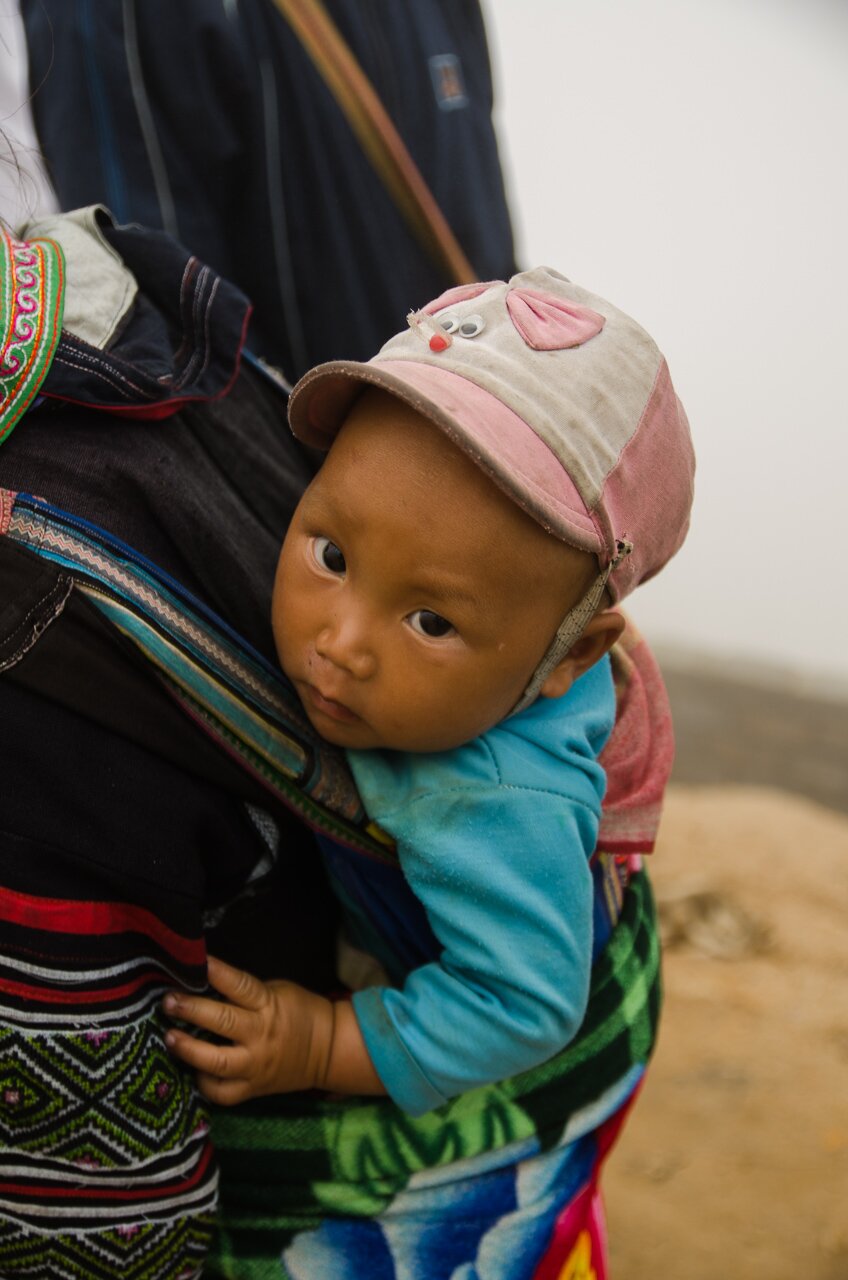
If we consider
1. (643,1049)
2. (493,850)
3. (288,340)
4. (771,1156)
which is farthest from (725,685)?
(493,850)

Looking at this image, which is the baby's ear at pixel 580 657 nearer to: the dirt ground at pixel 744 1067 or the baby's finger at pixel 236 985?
the baby's finger at pixel 236 985

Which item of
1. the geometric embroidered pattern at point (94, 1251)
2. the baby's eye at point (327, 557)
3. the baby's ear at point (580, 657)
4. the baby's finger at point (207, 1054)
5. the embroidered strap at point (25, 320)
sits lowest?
the geometric embroidered pattern at point (94, 1251)

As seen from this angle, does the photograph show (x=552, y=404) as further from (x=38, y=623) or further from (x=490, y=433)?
(x=38, y=623)

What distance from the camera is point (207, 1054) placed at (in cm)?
117

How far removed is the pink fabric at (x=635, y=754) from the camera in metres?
1.38

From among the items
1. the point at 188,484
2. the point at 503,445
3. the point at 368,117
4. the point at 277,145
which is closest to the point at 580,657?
the point at 503,445

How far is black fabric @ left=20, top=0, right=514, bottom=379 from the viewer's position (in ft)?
6.77

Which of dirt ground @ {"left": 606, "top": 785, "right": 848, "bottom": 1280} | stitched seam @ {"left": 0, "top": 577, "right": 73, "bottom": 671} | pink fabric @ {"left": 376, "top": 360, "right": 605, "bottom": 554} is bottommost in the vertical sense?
dirt ground @ {"left": 606, "top": 785, "right": 848, "bottom": 1280}

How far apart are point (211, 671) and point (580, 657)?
38cm

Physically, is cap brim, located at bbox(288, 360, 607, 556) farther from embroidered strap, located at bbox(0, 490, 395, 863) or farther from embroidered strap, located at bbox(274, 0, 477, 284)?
embroidered strap, located at bbox(274, 0, 477, 284)

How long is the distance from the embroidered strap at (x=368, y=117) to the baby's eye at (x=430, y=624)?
1.11 meters

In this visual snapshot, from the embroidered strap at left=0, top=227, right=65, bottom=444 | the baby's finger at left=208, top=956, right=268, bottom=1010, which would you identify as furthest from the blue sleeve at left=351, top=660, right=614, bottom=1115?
the embroidered strap at left=0, top=227, right=65, bottom=444

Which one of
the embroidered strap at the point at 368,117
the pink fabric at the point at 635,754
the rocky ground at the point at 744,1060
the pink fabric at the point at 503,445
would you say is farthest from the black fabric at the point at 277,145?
the rocky ground at the point at 744,1060

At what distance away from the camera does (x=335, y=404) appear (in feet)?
3.85
